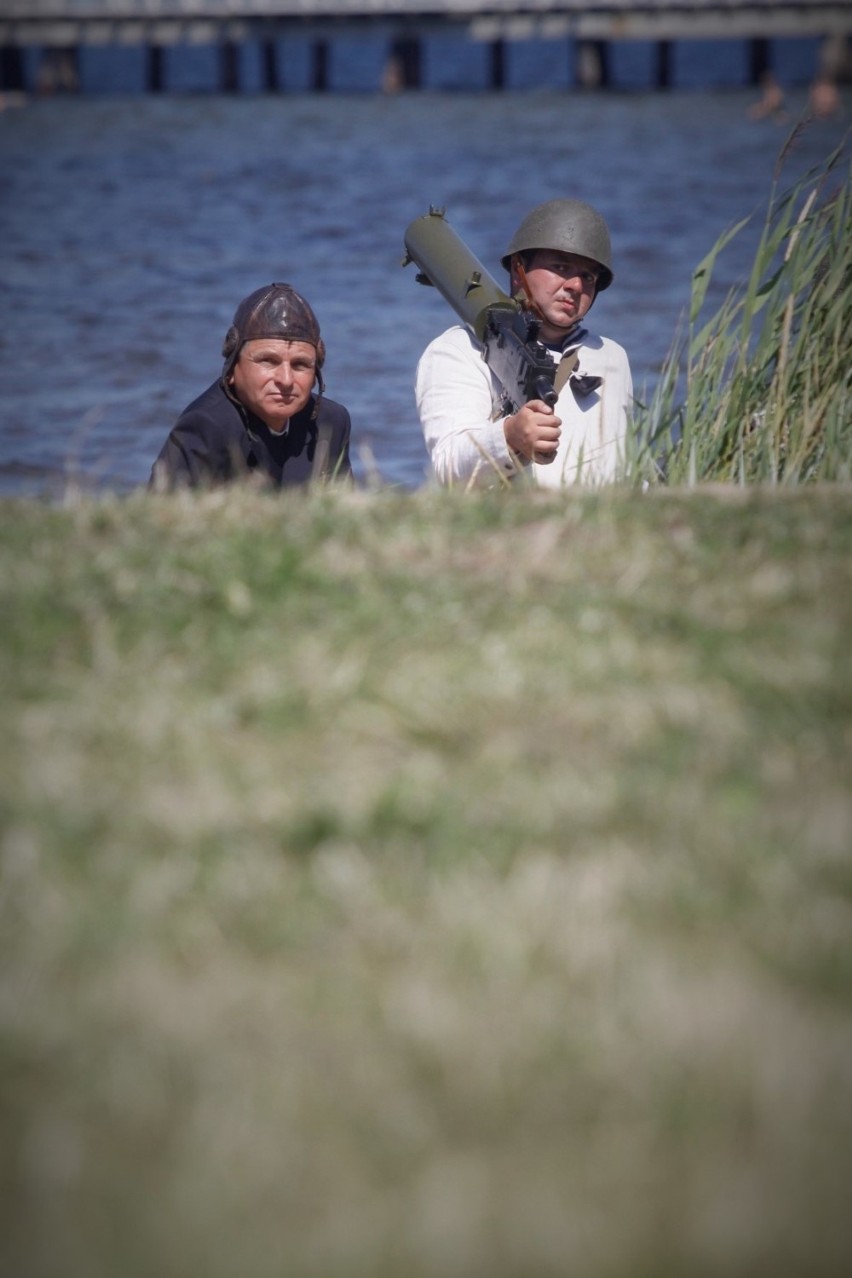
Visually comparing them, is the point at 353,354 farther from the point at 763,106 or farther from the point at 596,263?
the point at 763,106

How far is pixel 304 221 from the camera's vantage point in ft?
86.9

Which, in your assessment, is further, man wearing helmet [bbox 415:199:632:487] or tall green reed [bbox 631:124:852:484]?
man wearing helmet [bbox 415:199:632:487]

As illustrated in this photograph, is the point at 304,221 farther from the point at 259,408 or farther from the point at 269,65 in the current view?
the point at 269,65

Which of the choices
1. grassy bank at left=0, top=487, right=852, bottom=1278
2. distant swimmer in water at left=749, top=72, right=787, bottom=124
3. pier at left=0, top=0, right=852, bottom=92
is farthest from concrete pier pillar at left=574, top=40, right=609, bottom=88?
grassy bank at left=0, top=487, right=852, bottom=1278

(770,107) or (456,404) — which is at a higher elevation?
(770,107)

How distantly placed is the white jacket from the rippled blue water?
36cm

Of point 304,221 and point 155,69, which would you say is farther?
point 155,69

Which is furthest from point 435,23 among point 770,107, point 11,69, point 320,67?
point 11,69

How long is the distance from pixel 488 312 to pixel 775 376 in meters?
1.35

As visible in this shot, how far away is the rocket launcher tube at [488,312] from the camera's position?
22.4 feet

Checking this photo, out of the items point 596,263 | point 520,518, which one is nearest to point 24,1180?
point 520,518

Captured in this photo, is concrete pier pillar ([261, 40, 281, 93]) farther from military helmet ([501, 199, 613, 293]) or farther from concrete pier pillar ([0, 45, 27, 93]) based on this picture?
military helmet ([501, 199, 613, 293])

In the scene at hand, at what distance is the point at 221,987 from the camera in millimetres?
2721

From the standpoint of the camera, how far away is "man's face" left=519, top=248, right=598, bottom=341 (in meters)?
7.39
